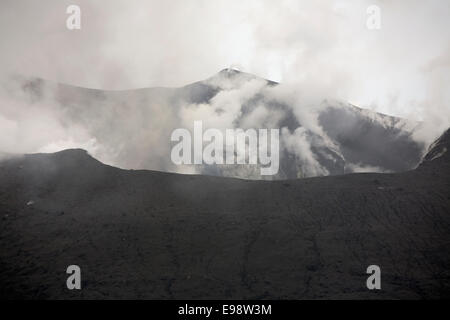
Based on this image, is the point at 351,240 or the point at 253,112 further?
the point at 253,112

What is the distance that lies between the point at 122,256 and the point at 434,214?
4068cm

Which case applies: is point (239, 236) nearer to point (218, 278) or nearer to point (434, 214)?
point (218, 278)

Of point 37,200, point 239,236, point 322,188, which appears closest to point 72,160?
point 37,200

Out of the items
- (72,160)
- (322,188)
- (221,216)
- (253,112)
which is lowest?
(221,216)

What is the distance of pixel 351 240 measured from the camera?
2365 inches

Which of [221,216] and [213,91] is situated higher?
[213,91]

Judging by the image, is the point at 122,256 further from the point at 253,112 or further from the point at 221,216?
the point at 253,112

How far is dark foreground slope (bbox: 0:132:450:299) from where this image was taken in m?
52.0

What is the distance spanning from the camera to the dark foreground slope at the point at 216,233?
52.0 m

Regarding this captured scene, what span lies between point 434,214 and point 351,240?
522 inches

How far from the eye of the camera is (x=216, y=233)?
200ft
